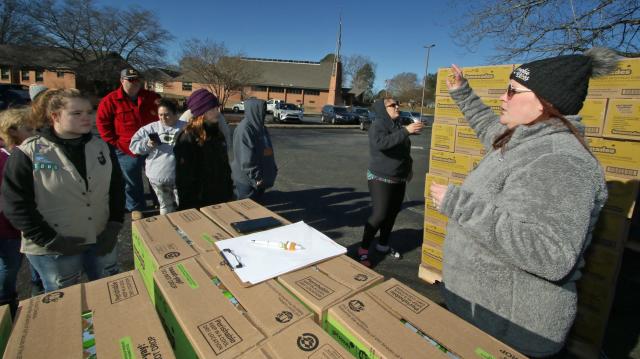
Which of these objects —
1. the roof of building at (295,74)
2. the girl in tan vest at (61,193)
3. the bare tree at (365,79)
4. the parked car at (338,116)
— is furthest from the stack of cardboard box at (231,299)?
the bare tree at (365,79)

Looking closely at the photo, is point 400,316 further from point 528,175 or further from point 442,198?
point 528,175

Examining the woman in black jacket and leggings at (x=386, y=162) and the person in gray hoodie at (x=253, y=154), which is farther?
the person in gray hoodie at (x=253, y=154)

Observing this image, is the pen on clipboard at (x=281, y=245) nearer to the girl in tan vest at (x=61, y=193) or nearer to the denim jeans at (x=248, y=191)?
the girl in tan vest at (x=61, y=193)

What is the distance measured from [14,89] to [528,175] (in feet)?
77.3

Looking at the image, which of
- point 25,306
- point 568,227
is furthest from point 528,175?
point 25,306

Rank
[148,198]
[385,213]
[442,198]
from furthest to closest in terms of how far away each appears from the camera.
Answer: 1. [148,198]
2. [385,213]
3. [442,198]

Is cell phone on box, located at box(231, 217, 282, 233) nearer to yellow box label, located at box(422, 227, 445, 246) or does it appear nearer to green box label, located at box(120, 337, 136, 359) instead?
green box label, located at box(120, 337, 136, 359)

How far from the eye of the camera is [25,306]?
103 cm

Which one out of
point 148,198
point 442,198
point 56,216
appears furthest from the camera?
point 148,198

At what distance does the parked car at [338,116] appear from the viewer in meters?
27.3

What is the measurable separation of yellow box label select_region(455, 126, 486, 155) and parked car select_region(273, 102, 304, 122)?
75.1 feet

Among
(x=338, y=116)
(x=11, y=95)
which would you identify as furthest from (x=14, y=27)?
(x=338, y=116)

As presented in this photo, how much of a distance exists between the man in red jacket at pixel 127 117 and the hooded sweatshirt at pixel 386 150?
10.4 ft

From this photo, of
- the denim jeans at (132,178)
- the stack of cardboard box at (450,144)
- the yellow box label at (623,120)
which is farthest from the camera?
the denim jeans at (132,178)
